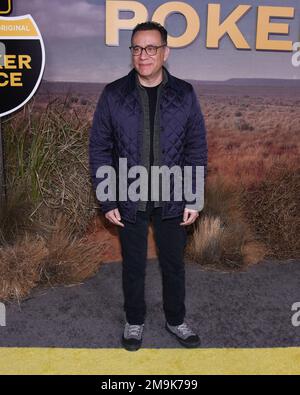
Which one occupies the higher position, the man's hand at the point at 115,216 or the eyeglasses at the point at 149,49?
the eyeglasses at the point at 149,49

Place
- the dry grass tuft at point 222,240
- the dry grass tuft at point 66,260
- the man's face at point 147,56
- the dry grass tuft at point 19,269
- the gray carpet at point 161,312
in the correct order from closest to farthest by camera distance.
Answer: the man's face at point 147,56 → the gray carpet at point 161,312 → the dry grass tuft at point 19,269 → the dry grass tuft at point 66,260 → the dry grass tuft at point 222,240

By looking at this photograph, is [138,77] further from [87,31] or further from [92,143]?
[87,31]

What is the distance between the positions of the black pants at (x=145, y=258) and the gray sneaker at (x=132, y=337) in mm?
39

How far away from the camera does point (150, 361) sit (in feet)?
9.28

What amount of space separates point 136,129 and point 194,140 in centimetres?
37

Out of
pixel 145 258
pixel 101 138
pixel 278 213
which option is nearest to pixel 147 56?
pixel 101 138

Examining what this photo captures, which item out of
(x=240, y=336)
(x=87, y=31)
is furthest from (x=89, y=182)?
(x=240, y=336)

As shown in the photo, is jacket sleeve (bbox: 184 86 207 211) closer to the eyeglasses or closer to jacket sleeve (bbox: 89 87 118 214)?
the eyeglasses

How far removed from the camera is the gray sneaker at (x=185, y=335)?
299cm

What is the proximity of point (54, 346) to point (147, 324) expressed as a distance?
66cm

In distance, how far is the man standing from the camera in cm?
271

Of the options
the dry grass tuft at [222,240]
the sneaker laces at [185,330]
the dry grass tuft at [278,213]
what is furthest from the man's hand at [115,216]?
the dry grass tuft at [278,213]

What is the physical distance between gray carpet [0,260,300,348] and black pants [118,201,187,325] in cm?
24

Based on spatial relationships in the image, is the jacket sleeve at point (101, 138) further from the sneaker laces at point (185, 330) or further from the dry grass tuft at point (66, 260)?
the dry grass tuft at point (66, 260)
